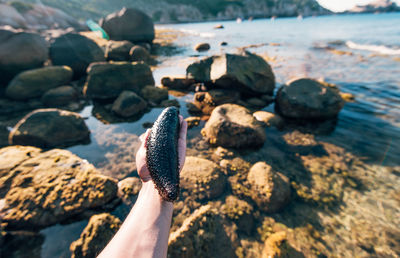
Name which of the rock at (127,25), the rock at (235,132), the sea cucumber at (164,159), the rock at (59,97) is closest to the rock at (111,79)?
the rock at (59,97)

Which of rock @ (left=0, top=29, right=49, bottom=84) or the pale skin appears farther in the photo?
rock @ (left=0, top=29, right=49, bottom=84)

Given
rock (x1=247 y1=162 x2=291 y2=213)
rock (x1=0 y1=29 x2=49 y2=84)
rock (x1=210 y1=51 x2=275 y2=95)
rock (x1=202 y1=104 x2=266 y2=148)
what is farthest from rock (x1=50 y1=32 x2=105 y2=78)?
rock (x1=247 y1=162 x2=291 y2=213)

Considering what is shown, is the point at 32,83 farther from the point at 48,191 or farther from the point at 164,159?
the point at 164,159

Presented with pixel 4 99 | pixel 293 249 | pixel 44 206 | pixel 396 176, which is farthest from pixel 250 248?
pixel 4 99

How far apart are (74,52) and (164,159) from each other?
13703 mm

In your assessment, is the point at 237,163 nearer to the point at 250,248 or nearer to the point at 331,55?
the point at 250,248

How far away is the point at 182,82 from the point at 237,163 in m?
6.87

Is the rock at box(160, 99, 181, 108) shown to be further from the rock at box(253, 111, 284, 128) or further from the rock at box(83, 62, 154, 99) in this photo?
the rock at box(253, 111, 284, 128)

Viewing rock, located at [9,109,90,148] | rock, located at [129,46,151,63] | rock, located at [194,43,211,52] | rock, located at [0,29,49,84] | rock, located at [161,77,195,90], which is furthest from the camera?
rock, located at [194,43,211,52]

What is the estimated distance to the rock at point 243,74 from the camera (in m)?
8.74

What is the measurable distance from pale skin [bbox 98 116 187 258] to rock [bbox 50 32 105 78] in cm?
1332

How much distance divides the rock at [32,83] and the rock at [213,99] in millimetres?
8001

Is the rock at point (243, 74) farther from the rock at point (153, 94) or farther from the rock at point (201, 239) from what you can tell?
the rock at point (201, 239)

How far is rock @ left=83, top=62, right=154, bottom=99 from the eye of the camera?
9117mm
